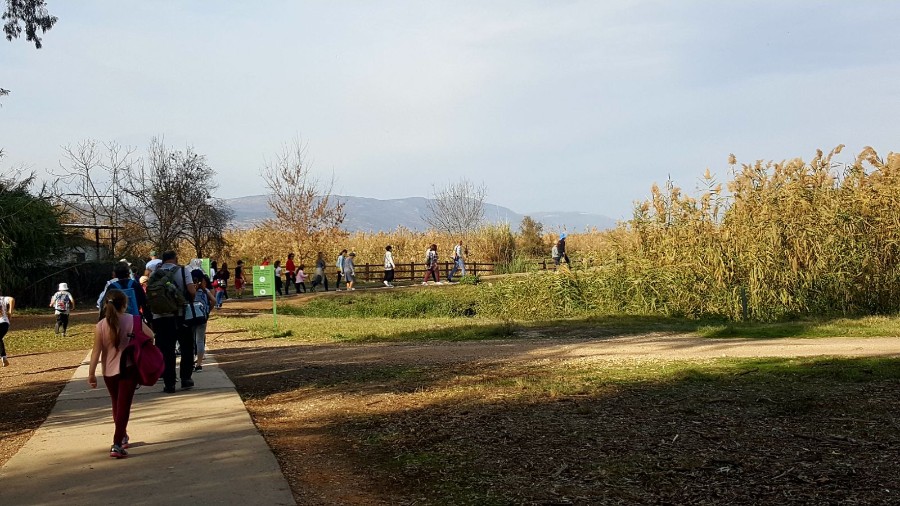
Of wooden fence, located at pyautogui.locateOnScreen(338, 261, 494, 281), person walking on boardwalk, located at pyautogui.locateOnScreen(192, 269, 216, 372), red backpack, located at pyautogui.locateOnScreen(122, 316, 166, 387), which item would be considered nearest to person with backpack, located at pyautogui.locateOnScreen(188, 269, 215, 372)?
person walking on boardwalk, located at pyautogui.locateOnScreen(192, 269, 216, 372)

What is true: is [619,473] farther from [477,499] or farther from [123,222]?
[123,222]

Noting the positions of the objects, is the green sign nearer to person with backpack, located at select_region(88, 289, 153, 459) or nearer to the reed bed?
the reed bed

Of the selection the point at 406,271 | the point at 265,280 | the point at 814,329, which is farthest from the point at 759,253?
the point at 406,271

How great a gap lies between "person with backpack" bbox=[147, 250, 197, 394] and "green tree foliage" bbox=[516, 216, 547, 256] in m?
38.5

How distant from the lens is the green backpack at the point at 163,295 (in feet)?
34.0

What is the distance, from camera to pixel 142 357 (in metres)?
7.43

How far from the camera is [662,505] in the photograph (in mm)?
5719

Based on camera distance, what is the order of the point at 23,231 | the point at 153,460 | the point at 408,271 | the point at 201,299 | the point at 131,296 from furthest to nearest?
the point at 408,271, the point at 23,231, the point at 201,299, the point at 131,296, the point at 153,460

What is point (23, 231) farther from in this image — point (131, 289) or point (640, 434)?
point (640, 434)

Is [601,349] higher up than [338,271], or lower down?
lower down

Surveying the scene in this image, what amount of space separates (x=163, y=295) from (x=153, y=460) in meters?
3.64

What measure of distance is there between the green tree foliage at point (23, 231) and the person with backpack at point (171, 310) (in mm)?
19750

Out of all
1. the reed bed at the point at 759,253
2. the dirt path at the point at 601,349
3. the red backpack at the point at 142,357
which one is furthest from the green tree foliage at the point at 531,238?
the red backpack at the point at 142,357

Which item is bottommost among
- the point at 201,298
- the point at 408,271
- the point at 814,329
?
the point at 814,329
